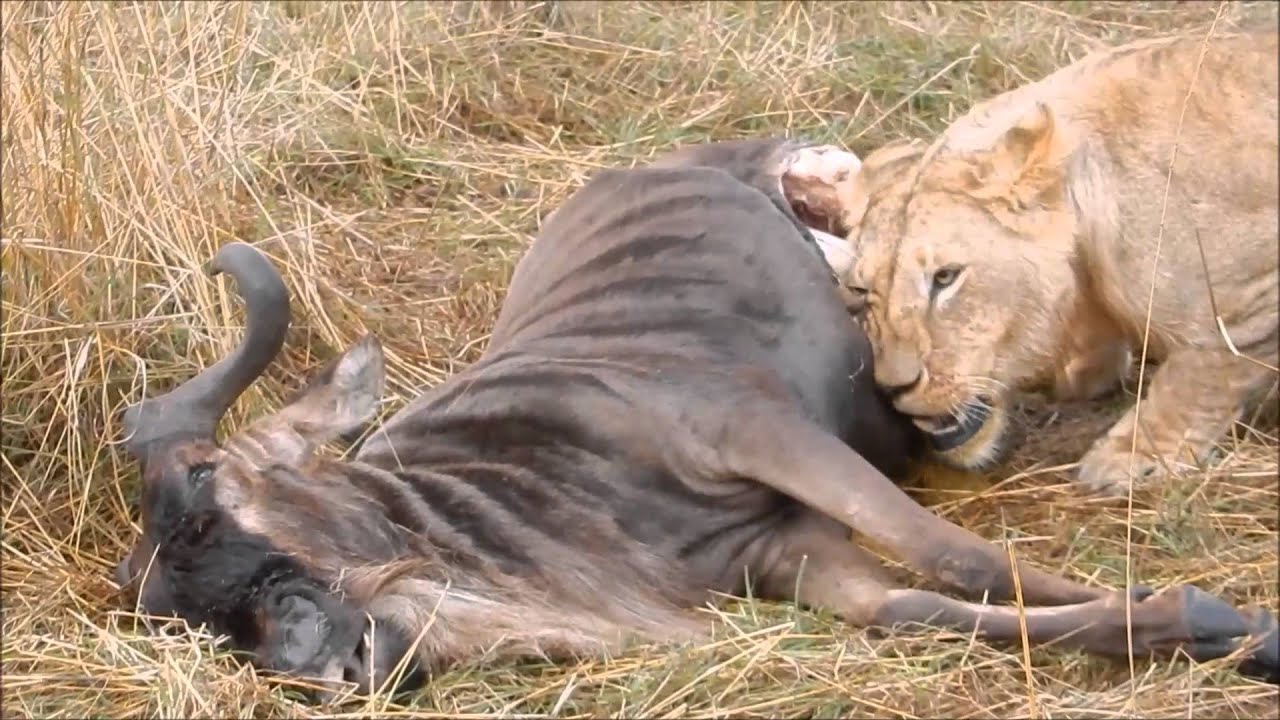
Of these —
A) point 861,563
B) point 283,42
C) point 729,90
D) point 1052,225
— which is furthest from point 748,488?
point 283,42

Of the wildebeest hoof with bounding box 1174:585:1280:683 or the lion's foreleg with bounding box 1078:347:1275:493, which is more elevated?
the wildebeest hoof with bounding box 1174:585:1280:683

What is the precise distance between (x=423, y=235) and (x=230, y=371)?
6.81 feet

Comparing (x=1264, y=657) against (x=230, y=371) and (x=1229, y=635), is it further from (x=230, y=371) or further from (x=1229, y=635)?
(x=230, y=371)

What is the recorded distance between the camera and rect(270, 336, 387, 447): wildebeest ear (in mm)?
3799

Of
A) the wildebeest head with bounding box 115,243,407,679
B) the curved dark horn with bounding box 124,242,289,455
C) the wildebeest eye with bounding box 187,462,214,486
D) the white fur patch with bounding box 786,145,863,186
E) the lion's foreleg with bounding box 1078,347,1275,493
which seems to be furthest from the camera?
the white fur patch with bounding box 786,145,863,186

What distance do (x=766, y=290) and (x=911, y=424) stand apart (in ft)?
1.59

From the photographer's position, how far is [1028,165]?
4129 mm

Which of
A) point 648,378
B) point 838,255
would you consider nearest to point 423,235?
point 838,255

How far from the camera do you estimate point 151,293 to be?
14.8 ft

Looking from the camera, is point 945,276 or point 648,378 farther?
point 945,276

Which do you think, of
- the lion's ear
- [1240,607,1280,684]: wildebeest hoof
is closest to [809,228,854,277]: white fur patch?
the lion's ear

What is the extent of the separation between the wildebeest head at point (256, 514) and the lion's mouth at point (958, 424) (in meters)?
1.32

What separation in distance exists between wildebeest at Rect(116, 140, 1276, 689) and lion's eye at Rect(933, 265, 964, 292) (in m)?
0.22

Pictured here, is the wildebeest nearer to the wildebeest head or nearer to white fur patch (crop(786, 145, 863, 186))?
the wildebeest head
